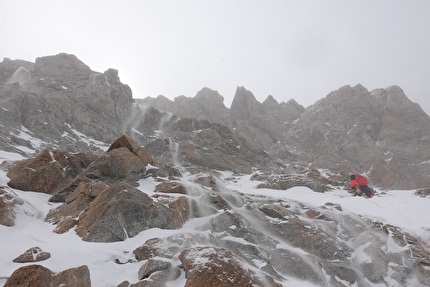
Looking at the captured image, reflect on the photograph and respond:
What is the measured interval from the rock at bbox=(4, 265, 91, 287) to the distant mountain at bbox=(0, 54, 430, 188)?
104 ft

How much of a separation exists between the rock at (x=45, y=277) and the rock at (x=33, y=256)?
1.02m

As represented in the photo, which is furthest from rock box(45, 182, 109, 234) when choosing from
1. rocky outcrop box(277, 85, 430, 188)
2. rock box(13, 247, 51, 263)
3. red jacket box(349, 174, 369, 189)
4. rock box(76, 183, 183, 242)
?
rocky outcrop box(277, 85, 430, 188)

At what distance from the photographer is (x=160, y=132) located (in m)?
62.8

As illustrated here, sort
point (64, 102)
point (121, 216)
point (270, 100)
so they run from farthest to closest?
point (270, 100)
point (64, 102)
point (121, 216)

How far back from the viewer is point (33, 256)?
863 cm

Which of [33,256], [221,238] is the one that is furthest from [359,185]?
[33,256]

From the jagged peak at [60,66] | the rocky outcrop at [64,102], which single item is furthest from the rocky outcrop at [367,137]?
the jagged peak at [60,66]

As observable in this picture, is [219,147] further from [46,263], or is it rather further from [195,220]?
[46,263]

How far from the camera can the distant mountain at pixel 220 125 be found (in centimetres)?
4831

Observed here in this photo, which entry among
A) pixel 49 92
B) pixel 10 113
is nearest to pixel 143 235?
pixel 10 113

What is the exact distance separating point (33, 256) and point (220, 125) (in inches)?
1976

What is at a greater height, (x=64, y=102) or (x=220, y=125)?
(x=64, y=102)

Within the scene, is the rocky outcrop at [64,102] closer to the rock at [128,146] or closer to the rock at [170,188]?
the rock at [128,146]

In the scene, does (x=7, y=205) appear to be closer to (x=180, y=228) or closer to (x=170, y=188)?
(x=180, y=228)
